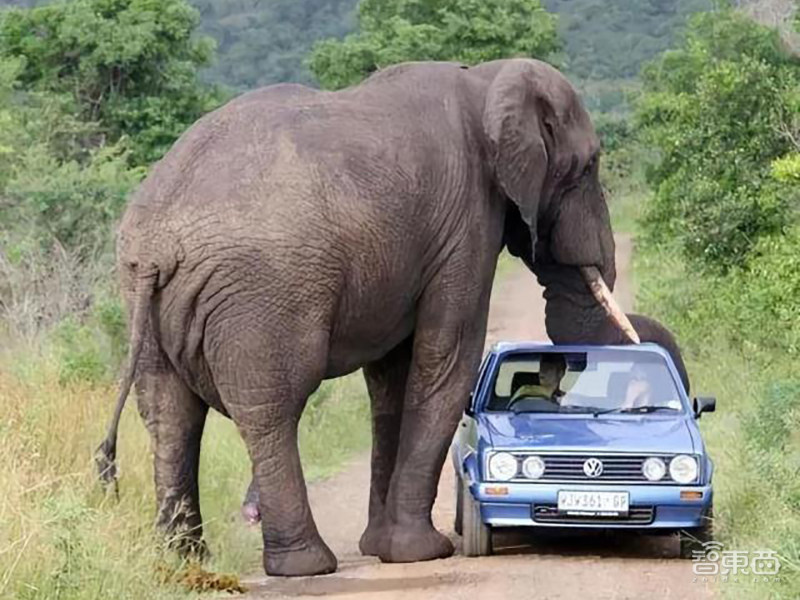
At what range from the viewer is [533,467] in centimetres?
993

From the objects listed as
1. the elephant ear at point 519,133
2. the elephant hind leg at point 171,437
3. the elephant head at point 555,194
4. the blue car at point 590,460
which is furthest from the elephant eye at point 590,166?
the elephant hind leg at point 171,437

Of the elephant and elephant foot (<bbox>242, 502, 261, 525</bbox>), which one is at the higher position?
the elephant

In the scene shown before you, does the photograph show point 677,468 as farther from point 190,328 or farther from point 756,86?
point 756,86

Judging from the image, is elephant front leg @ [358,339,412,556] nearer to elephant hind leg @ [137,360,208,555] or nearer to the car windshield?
the car windshield

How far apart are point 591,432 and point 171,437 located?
7.84 ft

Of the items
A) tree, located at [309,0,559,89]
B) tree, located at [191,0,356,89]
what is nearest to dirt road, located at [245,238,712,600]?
tree, located at [309,0,559,89]

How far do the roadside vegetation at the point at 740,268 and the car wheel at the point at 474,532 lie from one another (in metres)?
1.37

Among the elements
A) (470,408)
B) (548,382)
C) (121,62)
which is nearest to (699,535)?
(548,382)

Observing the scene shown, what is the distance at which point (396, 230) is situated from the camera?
10.0 meters

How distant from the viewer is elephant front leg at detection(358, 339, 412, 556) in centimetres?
1127

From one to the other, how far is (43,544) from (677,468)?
3737mm

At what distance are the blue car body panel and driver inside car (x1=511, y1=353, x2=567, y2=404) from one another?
379mm

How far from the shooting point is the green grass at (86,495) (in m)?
7.75

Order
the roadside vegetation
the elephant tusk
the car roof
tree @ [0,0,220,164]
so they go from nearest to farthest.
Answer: the roadside vegetation, the car roof, the elephant tusk, tree @ [0,0,220,164]
